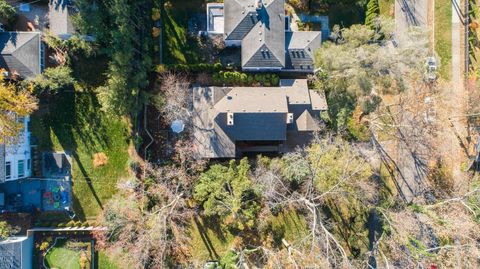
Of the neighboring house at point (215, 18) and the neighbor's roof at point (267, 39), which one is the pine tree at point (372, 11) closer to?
the neighbor's roof at point (267, 39)

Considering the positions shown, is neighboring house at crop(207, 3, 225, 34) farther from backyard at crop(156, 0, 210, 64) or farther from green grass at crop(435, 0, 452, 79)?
green grass at crop(435, 0, 452, 79)

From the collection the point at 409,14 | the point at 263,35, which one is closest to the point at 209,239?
the point at 263,35

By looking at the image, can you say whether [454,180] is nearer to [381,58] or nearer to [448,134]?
[448,134]

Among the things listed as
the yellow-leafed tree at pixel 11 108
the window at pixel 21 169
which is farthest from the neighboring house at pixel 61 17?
the window at pixel 21 169

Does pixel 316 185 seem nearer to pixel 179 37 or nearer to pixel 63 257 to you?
pixel 179 37

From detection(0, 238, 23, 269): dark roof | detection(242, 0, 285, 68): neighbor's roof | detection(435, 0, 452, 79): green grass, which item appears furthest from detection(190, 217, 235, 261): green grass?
detection(435, 0, 452, 79): green grass

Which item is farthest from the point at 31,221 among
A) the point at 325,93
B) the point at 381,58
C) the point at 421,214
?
the point at 421,214
